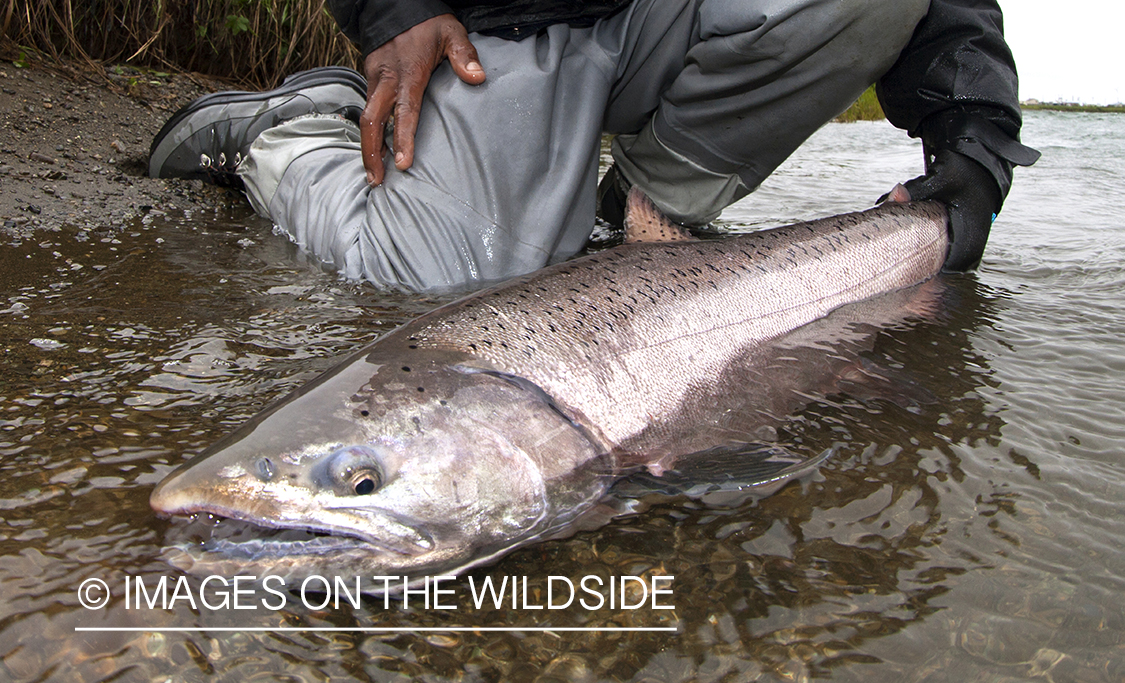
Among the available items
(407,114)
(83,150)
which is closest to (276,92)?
(83,150)

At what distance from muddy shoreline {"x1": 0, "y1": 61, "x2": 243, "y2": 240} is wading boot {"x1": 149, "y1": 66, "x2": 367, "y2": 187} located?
103 mm

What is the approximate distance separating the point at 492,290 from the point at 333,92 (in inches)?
101

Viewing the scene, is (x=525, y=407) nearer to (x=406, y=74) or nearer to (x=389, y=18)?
(x=406, y=74)

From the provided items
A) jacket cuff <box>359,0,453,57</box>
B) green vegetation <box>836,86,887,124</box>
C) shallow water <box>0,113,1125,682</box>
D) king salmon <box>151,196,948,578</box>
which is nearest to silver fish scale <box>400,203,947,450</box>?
king salmon <box>151,196,948,578</box>

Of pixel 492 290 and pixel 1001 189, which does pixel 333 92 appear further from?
pixel 1001 189

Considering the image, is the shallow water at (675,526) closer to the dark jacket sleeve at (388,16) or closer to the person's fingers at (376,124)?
the person's fingers at (376,124)

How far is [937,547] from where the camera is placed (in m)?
1.54

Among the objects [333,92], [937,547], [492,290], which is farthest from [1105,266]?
[333,92]

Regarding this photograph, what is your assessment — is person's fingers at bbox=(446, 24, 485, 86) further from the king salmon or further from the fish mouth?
the fish mouth

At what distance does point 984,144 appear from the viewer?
3.22m

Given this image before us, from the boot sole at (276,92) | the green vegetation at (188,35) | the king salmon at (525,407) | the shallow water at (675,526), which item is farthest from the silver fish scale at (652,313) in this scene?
the green vegetation at (188,35)

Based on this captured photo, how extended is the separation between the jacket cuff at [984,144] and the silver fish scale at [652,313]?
0.69 m

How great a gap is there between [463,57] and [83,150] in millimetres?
2681

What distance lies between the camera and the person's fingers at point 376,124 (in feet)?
9.50
